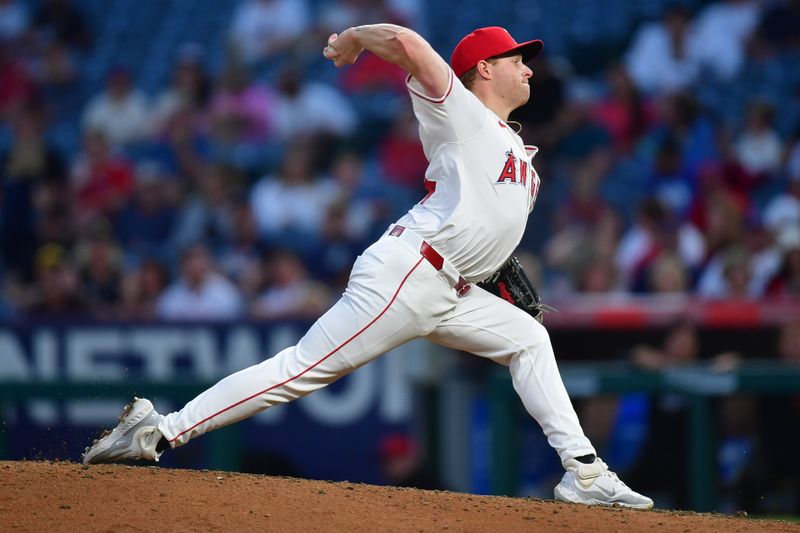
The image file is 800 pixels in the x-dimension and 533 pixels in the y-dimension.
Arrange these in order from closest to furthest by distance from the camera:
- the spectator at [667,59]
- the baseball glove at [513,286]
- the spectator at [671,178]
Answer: the baseball glove at [513,286]
the spectator at [671,178]
the spectator at [667,59]

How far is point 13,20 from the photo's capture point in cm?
1270

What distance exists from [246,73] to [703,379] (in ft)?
20.0

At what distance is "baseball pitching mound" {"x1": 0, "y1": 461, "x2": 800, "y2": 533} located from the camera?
393 centimetres

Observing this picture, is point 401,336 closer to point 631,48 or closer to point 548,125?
point 548,125

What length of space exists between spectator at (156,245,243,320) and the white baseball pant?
4266 mm

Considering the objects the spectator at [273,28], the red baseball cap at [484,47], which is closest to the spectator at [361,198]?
the spectator at [273,28]

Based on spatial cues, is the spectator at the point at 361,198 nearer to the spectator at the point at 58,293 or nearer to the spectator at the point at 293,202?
the spectator at the point at 293,202

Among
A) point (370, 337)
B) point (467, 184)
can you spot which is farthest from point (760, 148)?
point (370, 337)

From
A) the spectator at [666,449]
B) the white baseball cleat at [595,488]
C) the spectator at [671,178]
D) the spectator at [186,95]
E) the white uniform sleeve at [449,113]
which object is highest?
the spectator at [186,95]

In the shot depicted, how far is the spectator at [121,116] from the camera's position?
1130 centimetres

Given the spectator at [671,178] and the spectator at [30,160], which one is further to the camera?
the spectator at [30,160]

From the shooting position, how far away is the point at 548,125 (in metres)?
9.70

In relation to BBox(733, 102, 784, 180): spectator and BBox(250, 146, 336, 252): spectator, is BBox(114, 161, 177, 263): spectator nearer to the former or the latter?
BBox(250, 146, 336, 252): spectator

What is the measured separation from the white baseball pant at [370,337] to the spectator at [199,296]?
14.0 ft
